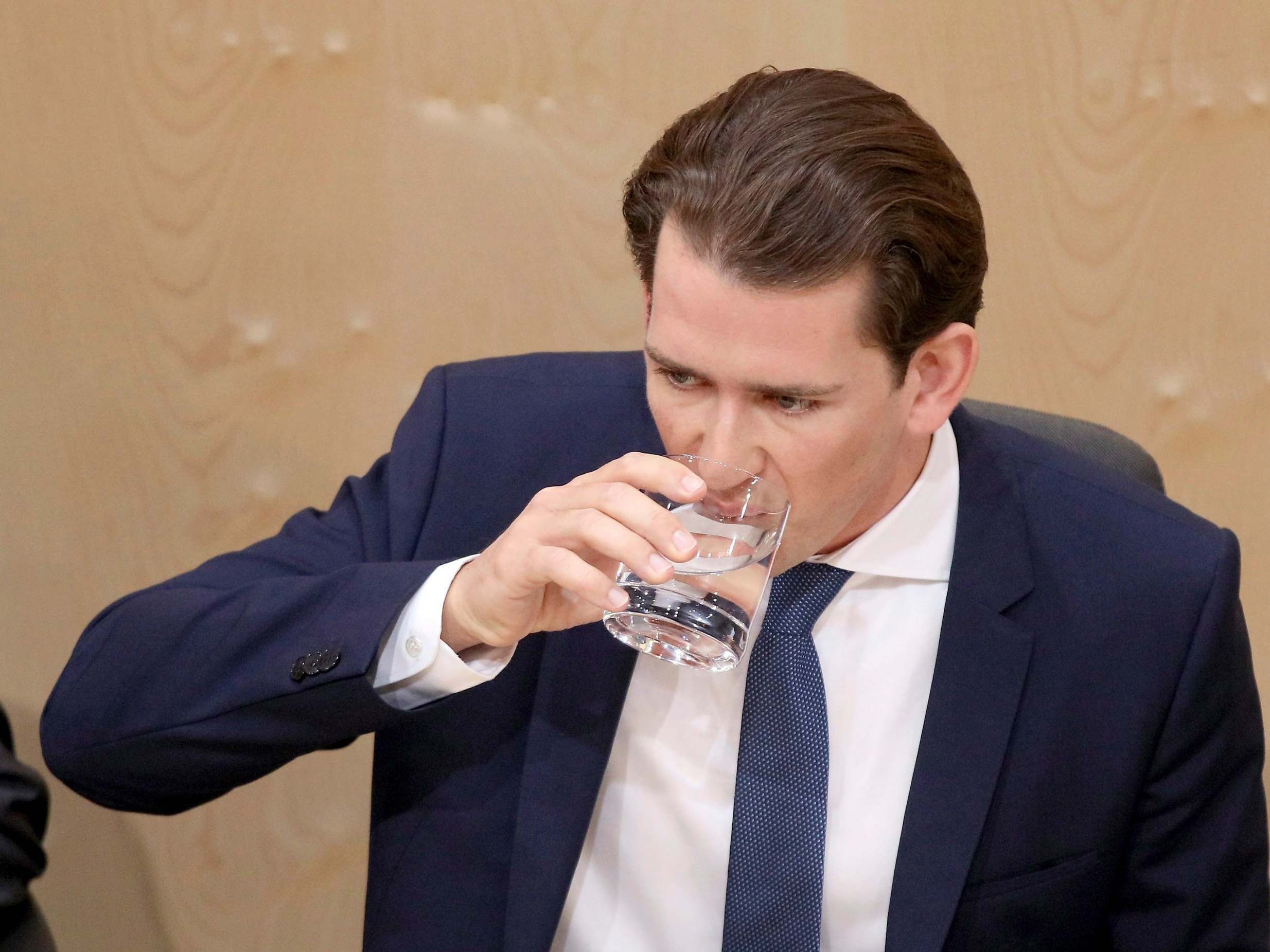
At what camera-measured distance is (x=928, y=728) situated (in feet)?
4.48

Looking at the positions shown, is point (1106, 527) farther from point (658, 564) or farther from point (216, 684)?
point (216, 684)

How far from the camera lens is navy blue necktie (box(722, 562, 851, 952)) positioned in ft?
4.33

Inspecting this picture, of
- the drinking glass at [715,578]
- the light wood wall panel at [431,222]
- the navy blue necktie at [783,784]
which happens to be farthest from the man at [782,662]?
the light wood wall panel at [431,222]

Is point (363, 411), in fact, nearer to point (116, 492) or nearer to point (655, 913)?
point (116, 492)

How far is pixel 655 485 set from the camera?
3.62 feet

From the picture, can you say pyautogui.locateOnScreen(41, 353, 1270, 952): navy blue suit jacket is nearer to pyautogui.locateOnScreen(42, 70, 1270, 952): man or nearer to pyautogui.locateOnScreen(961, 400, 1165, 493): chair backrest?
pyautogui.locateOnScreen(42, 70, 1270, 952): man

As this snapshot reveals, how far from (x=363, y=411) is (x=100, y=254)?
46 centimetres

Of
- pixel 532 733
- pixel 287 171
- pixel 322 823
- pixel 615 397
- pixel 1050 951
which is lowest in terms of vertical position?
pixel 322 823

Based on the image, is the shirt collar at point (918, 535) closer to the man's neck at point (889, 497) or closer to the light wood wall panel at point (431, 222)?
the man's neck at point (889, 497)

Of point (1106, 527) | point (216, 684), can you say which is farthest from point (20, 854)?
point (1106, 527)

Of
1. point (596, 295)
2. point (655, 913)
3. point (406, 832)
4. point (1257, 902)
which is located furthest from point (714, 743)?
point (596, 295)

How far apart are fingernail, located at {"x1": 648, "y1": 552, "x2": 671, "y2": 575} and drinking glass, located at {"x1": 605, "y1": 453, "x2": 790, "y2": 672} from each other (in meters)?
0.03

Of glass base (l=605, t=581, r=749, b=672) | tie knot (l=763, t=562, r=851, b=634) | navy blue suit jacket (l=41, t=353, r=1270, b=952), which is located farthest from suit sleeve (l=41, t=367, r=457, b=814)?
tie knot (l=763, t=562, r=851, b=634)

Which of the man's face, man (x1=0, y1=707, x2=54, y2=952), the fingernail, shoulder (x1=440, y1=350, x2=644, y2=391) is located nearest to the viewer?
the fingernail
